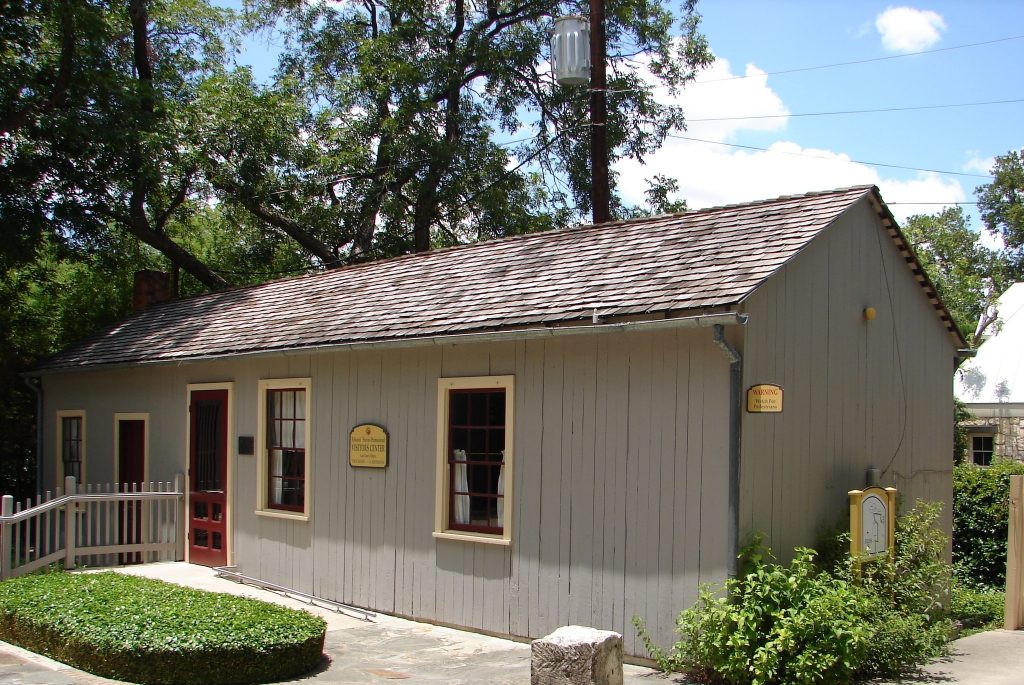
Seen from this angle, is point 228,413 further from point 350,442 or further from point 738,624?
point 738,624

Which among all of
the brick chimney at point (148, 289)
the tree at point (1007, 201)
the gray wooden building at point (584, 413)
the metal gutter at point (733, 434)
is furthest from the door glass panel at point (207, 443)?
the tree at point (1007, 201)

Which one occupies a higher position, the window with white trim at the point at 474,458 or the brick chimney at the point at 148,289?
the brick chimney at the point at 148,289

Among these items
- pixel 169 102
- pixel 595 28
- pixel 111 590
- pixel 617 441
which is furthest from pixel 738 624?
pixel 169 102

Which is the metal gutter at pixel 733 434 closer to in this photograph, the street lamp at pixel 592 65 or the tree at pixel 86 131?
the street lamp at pixel 592 65

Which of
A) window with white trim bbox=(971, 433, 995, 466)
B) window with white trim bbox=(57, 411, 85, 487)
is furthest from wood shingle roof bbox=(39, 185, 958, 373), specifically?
window with white trim bbox=(971, 433, 995, 466)

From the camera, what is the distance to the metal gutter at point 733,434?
7598 millimetres

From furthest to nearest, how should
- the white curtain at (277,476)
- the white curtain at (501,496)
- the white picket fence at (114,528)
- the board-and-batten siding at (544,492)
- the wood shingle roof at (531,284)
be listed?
the white curtain at (277,476), the white picket fence at (114,528), the white curtain at (501,496), the wood shingle roof at (531,284), the board-and-batten siding at (544,492)

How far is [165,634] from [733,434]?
467 cm

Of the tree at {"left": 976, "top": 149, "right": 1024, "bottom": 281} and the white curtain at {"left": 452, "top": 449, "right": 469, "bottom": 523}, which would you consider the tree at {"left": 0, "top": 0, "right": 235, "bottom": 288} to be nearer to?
the white curtain at {"left": 452, "top": 449, "right": 469, "bottom": 523}

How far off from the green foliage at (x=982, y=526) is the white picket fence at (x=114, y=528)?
10.6 m

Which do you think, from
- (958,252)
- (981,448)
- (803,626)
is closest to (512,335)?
(803,626)

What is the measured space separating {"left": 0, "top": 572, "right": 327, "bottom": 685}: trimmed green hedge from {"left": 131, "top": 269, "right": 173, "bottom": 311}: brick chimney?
442 inches

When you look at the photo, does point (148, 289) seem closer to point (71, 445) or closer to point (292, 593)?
point (71, 445)

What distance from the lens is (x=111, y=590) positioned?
30.6ft
